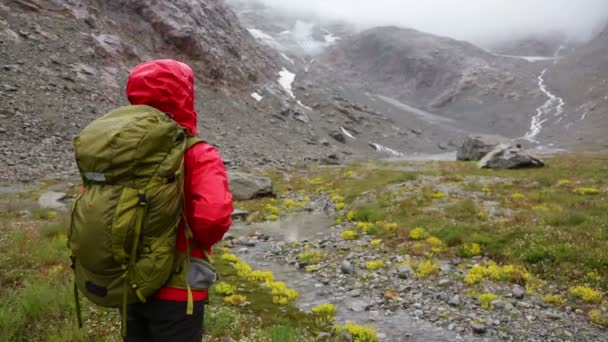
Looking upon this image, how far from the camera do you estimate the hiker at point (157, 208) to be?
419 cm

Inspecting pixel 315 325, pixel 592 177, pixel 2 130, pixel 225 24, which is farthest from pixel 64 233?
pixel 225 24

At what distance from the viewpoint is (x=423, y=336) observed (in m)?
10.0

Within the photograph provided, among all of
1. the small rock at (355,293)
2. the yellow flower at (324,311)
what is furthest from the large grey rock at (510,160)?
the yellow flower at (324,311)

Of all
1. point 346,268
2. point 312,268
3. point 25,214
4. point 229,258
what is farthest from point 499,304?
point 25,214

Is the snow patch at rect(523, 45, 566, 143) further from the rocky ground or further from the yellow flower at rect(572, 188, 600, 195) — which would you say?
the rocky ground

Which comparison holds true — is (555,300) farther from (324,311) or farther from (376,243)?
(376,243)

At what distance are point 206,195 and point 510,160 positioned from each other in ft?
130

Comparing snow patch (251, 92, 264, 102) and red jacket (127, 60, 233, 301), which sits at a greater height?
red jacket (127, 60, 233, 301)

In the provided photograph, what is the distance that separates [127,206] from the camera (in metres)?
4.09

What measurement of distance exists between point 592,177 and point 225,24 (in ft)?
315

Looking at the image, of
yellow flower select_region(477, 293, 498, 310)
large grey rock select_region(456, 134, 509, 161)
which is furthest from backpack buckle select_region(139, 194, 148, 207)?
large grey rock select_region(456, 134, 509, 161)

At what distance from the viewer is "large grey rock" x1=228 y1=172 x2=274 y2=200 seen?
30.7m

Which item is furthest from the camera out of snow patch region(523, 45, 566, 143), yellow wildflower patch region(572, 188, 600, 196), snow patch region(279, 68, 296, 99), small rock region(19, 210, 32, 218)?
snow patch region(523, 45, 566, 143)

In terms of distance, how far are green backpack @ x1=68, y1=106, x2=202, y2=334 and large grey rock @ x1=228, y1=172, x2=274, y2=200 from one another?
26.1m
